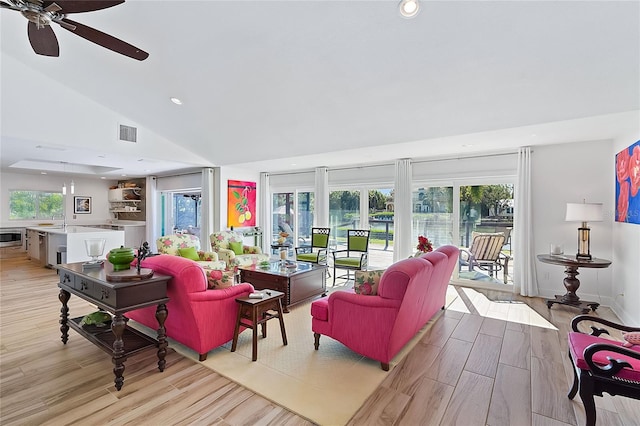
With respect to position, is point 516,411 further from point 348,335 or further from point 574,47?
point 574,47

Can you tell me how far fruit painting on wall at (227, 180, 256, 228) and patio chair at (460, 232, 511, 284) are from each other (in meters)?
5.46

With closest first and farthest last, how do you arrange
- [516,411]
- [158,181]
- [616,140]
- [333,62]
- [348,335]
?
1. [516,411]
2. [348,335]
3. [333,62]
4. [616,140]
5. [158,181]

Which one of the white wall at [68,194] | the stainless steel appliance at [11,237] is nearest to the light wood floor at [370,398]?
the stainless steel appliance at [11,237]

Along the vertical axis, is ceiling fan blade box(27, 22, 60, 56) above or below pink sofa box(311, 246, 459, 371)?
above

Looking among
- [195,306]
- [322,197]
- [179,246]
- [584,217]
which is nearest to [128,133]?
[179,246]

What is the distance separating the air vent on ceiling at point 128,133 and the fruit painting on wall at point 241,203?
2.52 meters

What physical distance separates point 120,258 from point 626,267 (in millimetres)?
6016

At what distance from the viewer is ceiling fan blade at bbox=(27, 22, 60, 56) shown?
2166mm

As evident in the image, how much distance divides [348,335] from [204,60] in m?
3.45

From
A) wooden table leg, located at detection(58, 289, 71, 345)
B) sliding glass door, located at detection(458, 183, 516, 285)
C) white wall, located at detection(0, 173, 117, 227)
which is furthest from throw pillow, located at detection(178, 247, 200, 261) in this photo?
white wall, located at detection(0, 173, 117, 227)

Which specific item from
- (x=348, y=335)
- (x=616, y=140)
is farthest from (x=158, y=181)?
(x=616, y=140)

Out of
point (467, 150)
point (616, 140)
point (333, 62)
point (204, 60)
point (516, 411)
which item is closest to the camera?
point (516, 411)

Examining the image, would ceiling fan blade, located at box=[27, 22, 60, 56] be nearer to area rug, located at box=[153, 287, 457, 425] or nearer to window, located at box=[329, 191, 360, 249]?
area rug, located at box=[153, 287, 457, 425]

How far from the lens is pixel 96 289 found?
258 centimetres
